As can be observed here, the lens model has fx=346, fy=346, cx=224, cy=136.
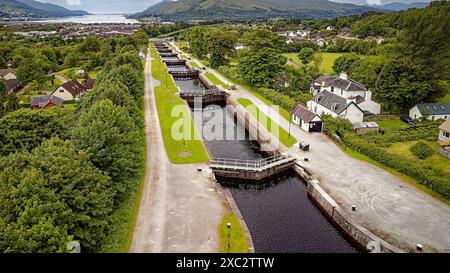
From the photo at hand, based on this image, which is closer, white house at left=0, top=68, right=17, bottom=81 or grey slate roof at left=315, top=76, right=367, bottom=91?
grey slate roof at left=315, top=76, right=367, bottom=91

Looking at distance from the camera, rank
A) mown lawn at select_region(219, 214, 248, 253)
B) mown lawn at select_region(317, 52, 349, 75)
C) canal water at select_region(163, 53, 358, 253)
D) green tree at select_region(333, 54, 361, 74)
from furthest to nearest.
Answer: mown lawn at select_region(317, 52, 349, 75), green tree at select_region(333, 54, 361, 74), canal water at select_region(163, 53, 358, 253), mown lawn at select_region(219, 214, 248, 253)

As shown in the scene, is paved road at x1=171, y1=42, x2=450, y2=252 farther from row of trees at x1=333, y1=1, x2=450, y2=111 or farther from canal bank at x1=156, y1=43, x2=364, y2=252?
row of trees at x1=333, y1=1, x2=450, y2=111

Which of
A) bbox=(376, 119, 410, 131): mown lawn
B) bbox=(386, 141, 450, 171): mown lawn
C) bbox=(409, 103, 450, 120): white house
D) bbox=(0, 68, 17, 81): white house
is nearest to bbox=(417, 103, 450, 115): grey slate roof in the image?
bbox=(409, 103, 450, 120): white house

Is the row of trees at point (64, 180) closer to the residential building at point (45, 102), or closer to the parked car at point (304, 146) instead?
the parked car at point (304, 146)

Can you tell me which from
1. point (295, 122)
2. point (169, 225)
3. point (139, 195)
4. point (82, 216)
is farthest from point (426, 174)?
point (82, 216)

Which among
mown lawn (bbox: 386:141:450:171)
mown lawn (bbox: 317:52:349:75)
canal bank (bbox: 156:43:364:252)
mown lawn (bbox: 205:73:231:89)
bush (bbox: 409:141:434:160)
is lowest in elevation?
canal bank (bbox: 156:43:364:252)

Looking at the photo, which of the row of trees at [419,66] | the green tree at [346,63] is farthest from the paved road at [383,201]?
the green tree at [346,63]
